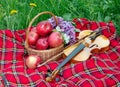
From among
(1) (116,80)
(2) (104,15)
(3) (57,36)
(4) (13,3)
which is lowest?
(1) (116,80)

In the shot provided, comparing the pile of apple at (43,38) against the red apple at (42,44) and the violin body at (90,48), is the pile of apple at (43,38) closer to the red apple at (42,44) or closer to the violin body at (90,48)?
the red apple at (42,44)

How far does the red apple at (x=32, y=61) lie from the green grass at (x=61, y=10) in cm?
91

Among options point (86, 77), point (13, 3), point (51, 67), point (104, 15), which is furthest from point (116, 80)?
point (13, 3)

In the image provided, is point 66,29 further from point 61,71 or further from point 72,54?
point 61,71

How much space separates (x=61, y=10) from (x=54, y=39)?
1.15 metres

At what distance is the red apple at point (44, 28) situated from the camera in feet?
15.1

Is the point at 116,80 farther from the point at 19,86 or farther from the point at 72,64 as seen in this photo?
the point at 19,86

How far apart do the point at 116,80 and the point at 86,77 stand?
0.28 meters

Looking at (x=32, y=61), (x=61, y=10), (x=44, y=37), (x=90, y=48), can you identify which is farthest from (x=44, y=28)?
(x=61, y=10)

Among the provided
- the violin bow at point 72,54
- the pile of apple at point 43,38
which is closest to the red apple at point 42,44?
the pile of apple at point 43,38

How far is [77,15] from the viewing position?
18.6 feet

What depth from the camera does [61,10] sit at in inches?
223

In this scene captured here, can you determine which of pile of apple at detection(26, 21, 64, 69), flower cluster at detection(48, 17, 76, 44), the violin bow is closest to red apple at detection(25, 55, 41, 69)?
pile of apple at detection(26, 21, 64, 69)

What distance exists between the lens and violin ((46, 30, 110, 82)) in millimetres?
4500
